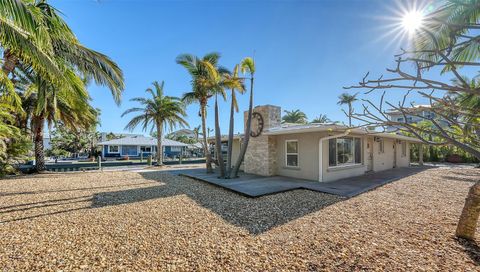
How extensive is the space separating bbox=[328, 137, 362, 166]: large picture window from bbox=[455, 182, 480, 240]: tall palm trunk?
599cm

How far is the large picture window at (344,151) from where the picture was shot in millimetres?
10078

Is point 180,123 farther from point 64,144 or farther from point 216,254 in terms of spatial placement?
point 64,144

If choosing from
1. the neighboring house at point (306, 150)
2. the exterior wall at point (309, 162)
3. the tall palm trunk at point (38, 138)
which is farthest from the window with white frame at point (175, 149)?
the exterior wall at point (309, 162)

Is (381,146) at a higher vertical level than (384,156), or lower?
higher

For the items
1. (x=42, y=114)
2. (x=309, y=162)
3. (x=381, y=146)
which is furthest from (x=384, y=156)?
(x=42, y=114)

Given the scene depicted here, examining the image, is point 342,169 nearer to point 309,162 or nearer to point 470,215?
point 309,162

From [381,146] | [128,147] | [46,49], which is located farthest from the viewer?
[128,147]

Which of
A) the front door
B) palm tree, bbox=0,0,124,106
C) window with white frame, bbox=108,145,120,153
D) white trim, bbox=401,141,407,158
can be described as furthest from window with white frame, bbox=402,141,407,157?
window with white frame, bbox=108,145,120,153

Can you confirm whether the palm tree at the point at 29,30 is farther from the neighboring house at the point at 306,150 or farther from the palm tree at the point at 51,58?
the neighboring house at the point at 306,150

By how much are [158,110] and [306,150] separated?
13863mm

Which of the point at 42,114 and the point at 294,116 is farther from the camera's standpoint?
the point at 294,116

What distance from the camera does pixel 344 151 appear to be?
10.9 meters

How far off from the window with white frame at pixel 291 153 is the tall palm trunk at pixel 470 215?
684cm

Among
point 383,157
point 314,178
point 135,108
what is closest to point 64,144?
point 135,108
